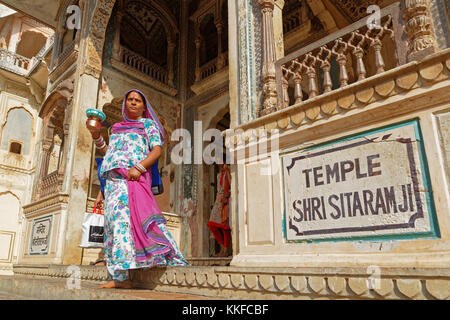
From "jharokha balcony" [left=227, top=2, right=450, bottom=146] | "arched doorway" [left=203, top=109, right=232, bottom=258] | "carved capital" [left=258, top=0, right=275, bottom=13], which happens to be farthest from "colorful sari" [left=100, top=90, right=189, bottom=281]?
"arched doorway" [left=203, top=109, right=232, bottom=258]

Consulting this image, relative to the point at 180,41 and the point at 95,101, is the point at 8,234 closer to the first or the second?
the point at 95,101

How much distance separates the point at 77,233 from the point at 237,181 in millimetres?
4139

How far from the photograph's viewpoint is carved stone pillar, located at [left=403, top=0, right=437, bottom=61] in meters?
Answer: 1.96

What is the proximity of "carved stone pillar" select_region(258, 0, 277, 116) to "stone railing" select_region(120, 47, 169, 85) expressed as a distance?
522cm

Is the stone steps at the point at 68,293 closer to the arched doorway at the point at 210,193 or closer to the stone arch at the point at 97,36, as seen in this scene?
the arched doorway at the point at 210,193

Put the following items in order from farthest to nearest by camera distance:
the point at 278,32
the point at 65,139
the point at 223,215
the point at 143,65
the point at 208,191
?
the point at 143,65, the point at 208,191, the point at 65,139, the point at 223,215, the point at 278,32

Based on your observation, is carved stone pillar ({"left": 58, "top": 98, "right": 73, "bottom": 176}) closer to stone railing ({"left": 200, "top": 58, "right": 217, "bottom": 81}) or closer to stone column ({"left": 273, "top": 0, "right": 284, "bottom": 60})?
stone railing ({"left": 200, "top": 58, "right": 217, "bottom": 81})

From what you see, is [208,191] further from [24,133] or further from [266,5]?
[24,133]

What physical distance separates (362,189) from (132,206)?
1.74m

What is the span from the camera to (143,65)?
26.9ft

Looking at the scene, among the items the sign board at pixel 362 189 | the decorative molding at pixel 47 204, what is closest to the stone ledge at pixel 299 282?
the sign board at pixel 362 189

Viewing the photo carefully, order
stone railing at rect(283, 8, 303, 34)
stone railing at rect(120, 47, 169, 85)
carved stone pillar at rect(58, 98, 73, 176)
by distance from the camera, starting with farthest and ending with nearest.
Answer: stone railing at rect(120, 47, 169, 85), stone railing at rect(283, 8, 303, 34), carved stone pillar at rect(58, 98, 73, 176)

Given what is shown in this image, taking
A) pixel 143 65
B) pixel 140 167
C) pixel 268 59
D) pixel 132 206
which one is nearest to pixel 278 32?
pixel 268 59
